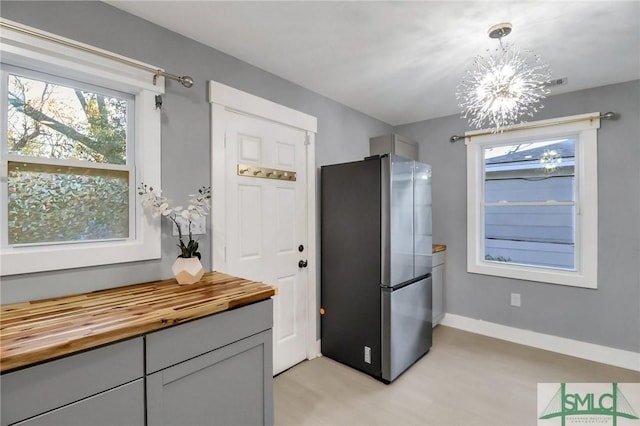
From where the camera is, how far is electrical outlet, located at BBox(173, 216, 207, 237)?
1.85m

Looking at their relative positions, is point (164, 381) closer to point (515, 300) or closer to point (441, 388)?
point (441, 388)

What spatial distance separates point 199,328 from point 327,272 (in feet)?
5.22

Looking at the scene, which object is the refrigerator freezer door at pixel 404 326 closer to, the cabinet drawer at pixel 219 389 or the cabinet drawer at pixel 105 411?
the cabinet drawer at pixel 219 389

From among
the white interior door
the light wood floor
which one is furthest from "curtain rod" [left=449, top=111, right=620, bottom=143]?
the light wood floor

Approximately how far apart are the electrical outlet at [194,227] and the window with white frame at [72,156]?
15cm

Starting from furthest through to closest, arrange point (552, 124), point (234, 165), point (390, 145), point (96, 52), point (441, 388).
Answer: point (390, 145) < point (552, 124) < point (441, 388) < point (234, 165) < point (96, 52)

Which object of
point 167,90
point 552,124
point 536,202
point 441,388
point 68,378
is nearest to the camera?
point 68,378

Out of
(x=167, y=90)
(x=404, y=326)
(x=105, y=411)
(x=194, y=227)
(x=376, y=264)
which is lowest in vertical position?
(x=404, y=326)

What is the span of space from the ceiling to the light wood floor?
244 centimetres

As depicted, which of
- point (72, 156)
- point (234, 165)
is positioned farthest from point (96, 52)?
point (234, 165)

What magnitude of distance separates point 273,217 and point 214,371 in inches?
50.3

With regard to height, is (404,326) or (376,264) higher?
(376,264)

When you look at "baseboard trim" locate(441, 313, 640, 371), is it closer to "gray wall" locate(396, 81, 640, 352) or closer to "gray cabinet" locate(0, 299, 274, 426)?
"gray wall" locate(396, 81, 640, 352)

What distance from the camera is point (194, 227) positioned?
6.23 ft
